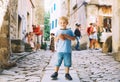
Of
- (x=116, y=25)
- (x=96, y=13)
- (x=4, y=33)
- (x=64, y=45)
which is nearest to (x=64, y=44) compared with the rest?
(x=64, y=45)

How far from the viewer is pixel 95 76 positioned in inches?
281

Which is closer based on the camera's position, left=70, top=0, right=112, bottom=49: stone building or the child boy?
the child boy

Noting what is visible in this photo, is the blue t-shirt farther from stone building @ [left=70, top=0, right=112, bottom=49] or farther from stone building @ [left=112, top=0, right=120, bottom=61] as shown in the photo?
stone building @ [left=70, top=0, right=112, bottom=49]

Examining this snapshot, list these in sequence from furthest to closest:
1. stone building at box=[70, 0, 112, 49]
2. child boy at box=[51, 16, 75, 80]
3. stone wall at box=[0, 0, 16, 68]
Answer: stone building at box=[70, 0, 112, 49] < stone wall at box=[0, 0, 16, 68] < child boy at box=[51, 16, 75, 80]

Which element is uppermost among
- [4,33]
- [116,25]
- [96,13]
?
[96,13]

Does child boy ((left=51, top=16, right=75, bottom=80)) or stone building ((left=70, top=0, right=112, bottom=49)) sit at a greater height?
stone building ((left=70, top=0, right=112, bottom=49))

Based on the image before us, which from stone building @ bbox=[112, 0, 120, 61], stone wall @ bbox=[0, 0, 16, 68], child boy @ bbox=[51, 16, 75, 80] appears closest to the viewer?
child boy @ bbox=[51, 16, 75, 80]

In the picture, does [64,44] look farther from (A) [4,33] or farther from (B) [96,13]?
(B) [96,13]

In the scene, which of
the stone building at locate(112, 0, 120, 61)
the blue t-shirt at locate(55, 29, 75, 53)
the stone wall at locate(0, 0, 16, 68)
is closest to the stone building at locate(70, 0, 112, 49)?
the stone building at locate(112, 0, 120, 61)

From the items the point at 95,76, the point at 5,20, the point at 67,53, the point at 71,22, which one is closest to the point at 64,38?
the point at 67,53

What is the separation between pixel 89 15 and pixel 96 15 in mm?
490

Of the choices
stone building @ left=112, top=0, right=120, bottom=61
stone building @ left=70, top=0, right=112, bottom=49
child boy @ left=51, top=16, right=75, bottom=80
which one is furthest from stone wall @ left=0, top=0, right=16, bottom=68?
stone building @ left=70, top=0, right=112, bottom=49

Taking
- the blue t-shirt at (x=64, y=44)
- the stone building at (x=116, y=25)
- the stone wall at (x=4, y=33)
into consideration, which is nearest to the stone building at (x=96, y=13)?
the stone building at (x=116, y=25)

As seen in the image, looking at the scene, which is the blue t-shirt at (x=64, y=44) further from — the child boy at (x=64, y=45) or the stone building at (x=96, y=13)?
the stone building at (x=96, y=13)
